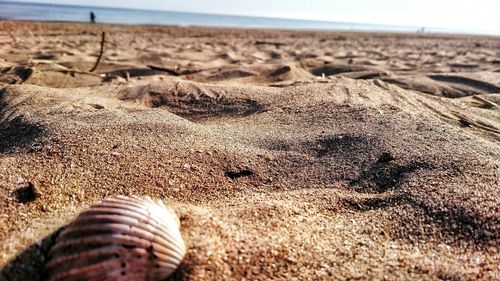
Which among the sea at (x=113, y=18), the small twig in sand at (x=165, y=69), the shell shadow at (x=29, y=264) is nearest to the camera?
the shell shadow at (x=29, y=264)

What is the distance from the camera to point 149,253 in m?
1.53

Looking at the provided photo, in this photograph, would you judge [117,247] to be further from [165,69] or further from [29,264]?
[165,69]

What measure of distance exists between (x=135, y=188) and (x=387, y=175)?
4.70 ft

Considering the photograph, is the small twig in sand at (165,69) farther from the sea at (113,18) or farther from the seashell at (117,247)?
the sea at (113,18)

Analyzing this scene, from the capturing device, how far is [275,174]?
8.35ft

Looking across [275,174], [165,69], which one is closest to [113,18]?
[165,69]

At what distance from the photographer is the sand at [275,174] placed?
1.75 m

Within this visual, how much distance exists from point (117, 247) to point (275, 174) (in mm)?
1230

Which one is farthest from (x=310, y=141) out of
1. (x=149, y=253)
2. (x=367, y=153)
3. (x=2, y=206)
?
(x=2, y=206)

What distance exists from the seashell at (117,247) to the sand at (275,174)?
10 centimetres

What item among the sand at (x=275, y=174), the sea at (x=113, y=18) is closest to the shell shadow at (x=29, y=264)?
the sand at (x=275, y=174)

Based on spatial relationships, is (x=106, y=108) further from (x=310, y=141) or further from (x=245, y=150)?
(x=310, y=141)

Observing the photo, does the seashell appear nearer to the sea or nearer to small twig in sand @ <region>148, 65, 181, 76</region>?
small twig in sand @ <region>148, 65, 181, 76</region>

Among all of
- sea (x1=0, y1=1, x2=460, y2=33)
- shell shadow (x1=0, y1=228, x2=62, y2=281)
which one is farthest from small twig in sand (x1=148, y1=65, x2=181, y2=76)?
sea (x1=0, y1=1, x2=460, y2=33)
